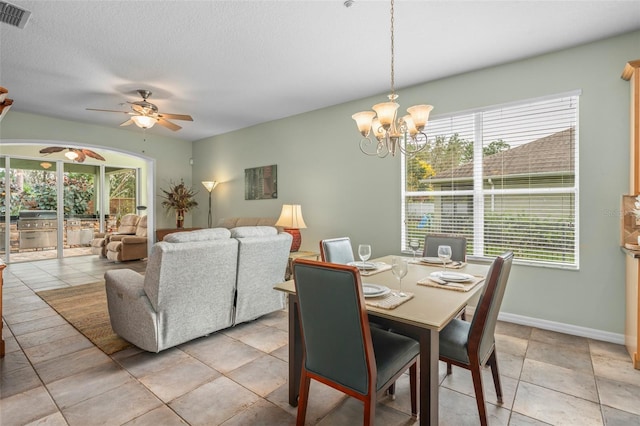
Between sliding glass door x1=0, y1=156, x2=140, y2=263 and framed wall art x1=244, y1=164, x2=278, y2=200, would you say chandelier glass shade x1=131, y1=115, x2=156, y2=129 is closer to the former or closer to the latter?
framed wall art x1=244, y1=164, x2=278, y2=200

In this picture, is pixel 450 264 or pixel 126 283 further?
pixel 126 283

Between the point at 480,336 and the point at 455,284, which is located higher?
the point at 455,284

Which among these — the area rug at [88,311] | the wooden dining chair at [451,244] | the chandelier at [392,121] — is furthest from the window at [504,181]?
the area rug at [88,311]

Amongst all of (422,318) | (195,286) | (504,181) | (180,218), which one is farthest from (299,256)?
(180,218)

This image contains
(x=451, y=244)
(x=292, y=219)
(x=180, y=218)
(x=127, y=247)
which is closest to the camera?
(x=451, y=244)

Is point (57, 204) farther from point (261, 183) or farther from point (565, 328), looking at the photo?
point (565, 328)

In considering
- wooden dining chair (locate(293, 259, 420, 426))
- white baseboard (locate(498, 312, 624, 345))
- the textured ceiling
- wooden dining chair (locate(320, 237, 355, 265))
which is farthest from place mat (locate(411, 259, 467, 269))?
the textured ceiling

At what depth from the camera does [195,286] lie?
2607mm

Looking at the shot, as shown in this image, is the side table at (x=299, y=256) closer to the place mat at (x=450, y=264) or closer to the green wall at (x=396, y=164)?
the green wall at (x=396, y=164)

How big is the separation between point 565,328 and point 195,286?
3.40 m

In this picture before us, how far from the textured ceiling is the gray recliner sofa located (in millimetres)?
1762

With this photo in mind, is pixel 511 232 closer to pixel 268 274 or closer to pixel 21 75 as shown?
pixel 268 274

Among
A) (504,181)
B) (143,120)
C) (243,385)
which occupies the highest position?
(143,120)

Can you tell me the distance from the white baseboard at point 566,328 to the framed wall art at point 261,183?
12.6 feet
